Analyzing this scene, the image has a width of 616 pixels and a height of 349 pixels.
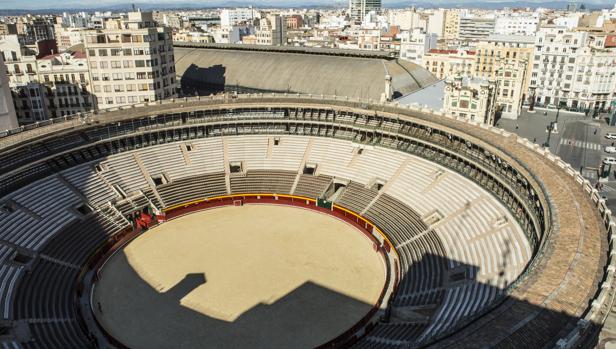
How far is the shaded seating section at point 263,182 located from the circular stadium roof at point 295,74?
34100 mm

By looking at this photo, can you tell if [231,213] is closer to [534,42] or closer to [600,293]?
[600,293]

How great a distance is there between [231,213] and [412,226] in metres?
24.5

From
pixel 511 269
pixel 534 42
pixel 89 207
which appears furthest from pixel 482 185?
pixel 534 42

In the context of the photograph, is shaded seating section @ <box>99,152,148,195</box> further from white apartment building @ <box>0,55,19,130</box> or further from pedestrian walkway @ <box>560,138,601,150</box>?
pedestrian walkway @ <box>560,138,601,150</box>

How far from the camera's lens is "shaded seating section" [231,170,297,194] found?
63.9 metres

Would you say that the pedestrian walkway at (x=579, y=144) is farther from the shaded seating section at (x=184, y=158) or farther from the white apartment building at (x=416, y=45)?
the shaded seating section at (x=184, y=158)

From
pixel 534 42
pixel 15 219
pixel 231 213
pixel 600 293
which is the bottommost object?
pixel 231 213

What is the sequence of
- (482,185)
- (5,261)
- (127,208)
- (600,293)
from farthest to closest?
1. (127,208)
2. (482,185)
3. (5,261)
4. (600,293)

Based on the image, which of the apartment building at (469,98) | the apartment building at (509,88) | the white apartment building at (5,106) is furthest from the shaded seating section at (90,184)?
the apartment building at (509,88)

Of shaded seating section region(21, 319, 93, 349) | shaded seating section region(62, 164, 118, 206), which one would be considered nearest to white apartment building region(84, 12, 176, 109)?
shaded seating section region(62, 164, 118, 206)

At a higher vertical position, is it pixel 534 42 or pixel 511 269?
pixel 534 42

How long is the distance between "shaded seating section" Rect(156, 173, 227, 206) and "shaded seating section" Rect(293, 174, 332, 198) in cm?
1080

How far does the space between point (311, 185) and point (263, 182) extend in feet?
23.5

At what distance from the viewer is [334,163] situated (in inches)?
2564
